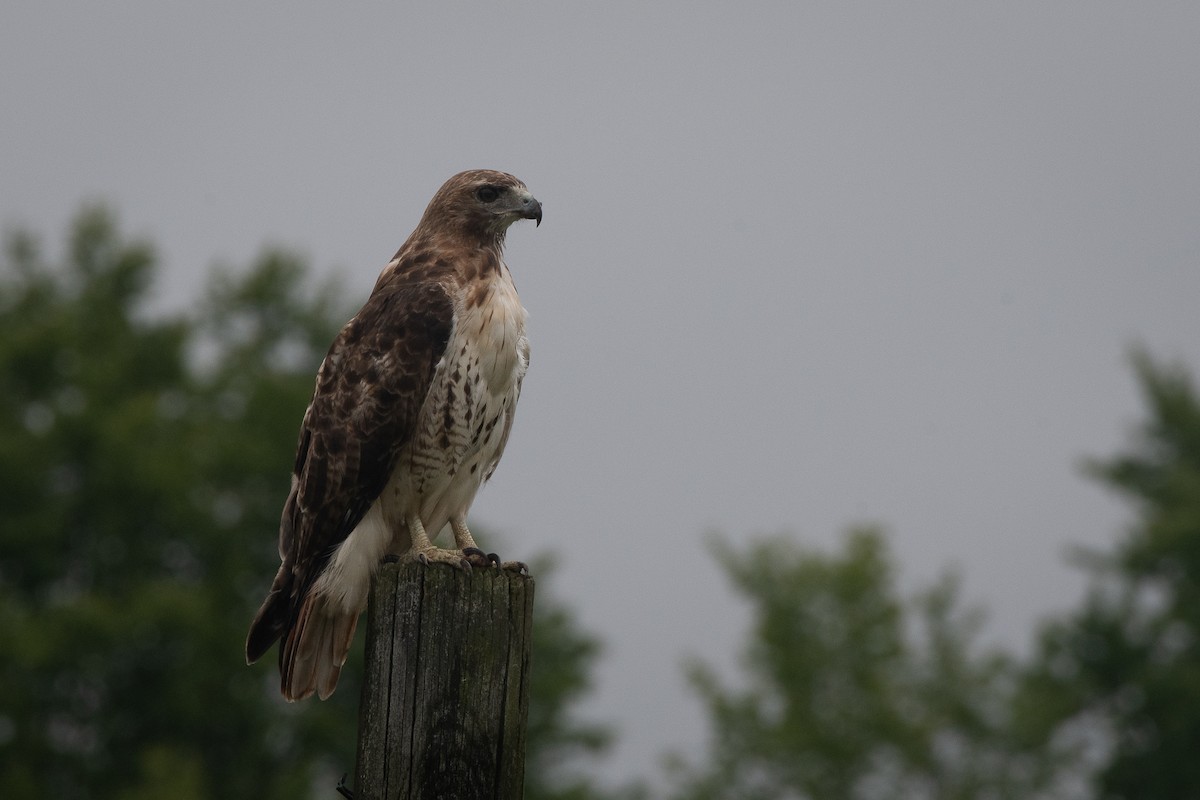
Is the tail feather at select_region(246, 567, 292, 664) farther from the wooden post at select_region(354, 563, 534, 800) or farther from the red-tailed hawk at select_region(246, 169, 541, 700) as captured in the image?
the wooden post at select_region(354, 563, 534, 800)

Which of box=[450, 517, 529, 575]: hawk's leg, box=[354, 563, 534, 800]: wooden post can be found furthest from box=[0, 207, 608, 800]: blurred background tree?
box=[354, 563, 534, 800]: wooden post

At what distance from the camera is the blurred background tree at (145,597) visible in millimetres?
22609

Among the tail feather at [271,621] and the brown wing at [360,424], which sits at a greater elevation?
the brown wing at [360,424]

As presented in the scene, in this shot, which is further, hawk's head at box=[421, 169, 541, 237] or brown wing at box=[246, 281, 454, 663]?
hawk's head at box=[421, 169, 541, 237]

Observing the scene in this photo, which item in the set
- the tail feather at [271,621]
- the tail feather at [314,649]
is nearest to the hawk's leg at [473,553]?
the tail feather at [314,649]

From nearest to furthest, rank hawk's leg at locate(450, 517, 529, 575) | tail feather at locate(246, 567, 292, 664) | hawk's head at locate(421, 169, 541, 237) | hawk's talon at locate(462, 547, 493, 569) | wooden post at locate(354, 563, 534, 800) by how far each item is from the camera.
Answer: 1. wooden post at locate(354, 563, 534, 800)
2. hawk's leg at locate(450, 517, 529, 575)
3. hawk's talon at locate(462, 547, 493, 569)
4. tail feather at locate(246, 567, 292, 664)
5. hawk's head at locate(421, 169, 541, 237)

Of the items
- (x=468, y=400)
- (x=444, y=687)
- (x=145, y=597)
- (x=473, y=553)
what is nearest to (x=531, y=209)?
(x=468, y=400)

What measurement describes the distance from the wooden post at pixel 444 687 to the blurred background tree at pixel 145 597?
58.5 feet

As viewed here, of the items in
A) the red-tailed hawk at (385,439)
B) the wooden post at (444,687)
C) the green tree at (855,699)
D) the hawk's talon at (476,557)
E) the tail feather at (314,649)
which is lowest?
the wooden post at (444,687)

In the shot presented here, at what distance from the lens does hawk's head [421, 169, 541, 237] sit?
252 inches

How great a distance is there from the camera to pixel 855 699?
79.4 feet

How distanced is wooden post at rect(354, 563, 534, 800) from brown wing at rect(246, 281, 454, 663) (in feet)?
5.69

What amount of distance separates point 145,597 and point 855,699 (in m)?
10.7

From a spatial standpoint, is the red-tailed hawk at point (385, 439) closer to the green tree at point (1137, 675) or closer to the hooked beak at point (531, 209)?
the hooked beak at point (531, 209)
